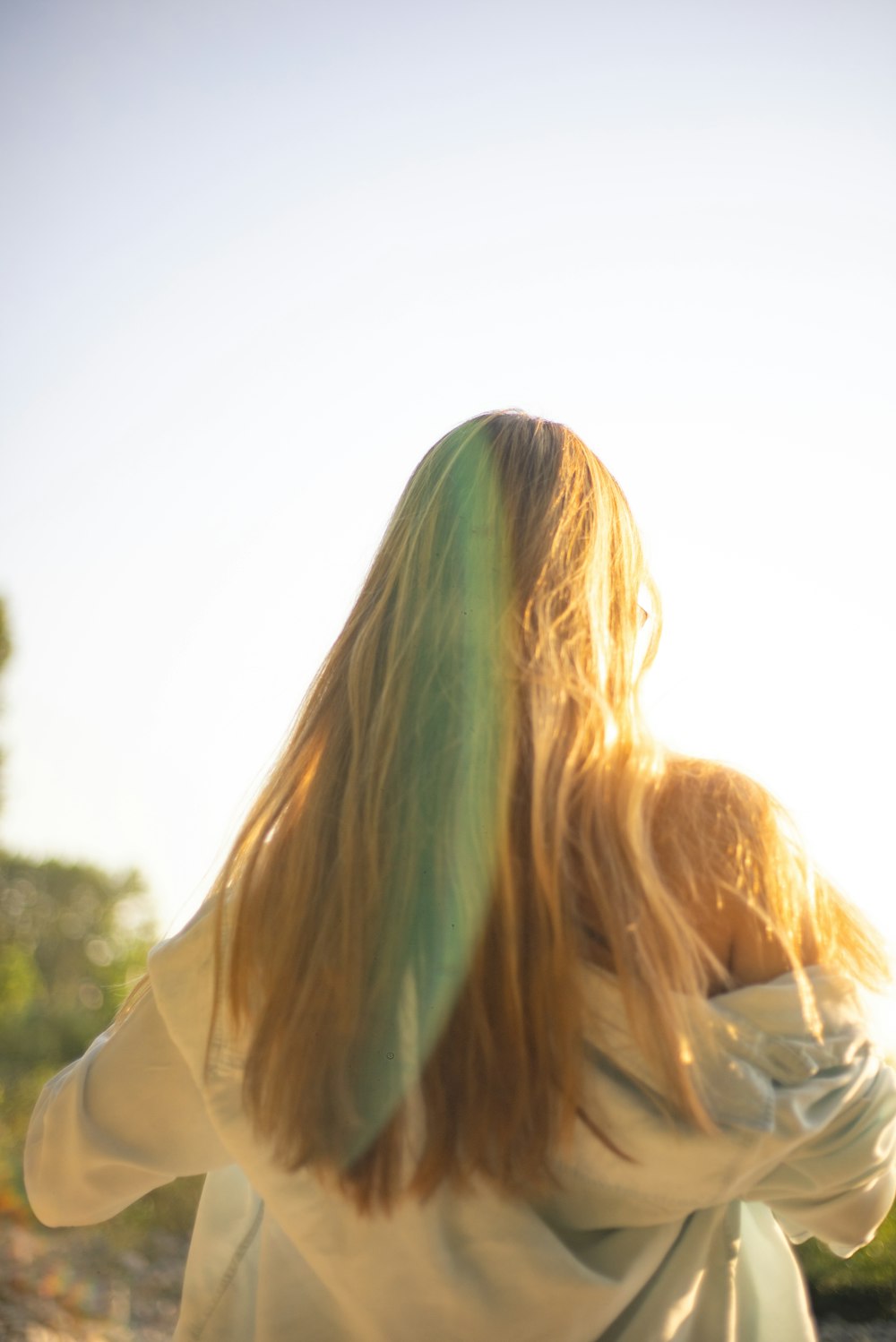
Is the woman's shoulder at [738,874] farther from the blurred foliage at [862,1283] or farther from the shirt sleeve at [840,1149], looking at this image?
the blurred foliage at [862,1283]

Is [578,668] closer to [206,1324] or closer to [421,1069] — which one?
[421,1069]

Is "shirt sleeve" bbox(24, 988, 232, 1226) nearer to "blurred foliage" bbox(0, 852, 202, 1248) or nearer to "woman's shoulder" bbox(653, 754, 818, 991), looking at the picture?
"blurred foliage" bbox(0, 852, 202, 1248)

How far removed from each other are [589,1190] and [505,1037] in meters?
0.22

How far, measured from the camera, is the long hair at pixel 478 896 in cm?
108

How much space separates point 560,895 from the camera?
1.12 meters

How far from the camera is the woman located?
1077 millimetres

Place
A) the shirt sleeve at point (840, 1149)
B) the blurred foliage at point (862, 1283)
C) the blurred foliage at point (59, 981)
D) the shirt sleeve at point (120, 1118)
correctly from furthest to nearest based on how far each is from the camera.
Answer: the blurred foliage at point (59, 981), the blurred foliage at point (862, 1283), the shirt sleeve at point (120, 1118), the shirt sleeve at point (840, 1149)

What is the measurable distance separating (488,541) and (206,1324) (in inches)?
49.4

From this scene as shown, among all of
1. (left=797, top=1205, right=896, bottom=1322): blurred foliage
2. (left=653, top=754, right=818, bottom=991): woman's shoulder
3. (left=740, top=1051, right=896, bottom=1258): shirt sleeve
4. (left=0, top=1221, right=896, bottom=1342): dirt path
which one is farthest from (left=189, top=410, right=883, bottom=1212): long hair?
(left=0, top=1221, right=896, bottom=1342): dirt path

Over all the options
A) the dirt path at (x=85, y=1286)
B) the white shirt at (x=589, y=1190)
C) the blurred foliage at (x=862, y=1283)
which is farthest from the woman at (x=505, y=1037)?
the dirt path at (x=85, y=1286)

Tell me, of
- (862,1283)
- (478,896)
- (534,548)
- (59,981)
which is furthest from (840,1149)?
(59,981)

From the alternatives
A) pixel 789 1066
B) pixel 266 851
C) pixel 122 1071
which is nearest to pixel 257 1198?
pixel 122 1071

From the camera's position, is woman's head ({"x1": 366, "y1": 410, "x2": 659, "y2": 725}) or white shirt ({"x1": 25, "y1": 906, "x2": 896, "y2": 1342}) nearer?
white shirt ({"x1": 25, "y1": 906, "x2": 896, "y2": 1342})

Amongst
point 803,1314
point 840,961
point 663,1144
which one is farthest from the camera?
point 803,1314
